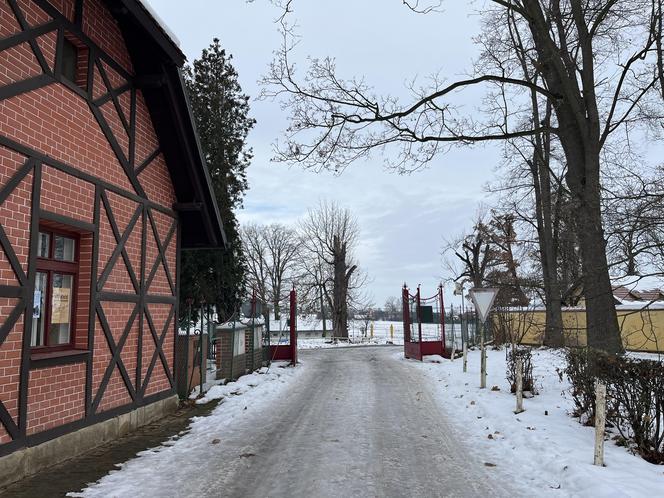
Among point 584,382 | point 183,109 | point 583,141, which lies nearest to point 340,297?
point 583,141

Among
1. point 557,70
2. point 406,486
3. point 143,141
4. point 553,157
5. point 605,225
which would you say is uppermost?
point 553,157

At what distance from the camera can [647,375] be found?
6.11m

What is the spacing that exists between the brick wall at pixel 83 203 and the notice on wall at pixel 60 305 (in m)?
0.15

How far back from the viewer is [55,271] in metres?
6.89

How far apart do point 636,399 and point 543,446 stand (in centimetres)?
129

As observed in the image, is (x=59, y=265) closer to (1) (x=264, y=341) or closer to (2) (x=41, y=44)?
(2) (x=41, y=44)

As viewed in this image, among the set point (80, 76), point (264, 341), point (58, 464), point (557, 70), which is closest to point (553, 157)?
point (557, 70)

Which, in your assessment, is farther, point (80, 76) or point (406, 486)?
point (80, 76)

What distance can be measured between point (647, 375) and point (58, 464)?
7.15m

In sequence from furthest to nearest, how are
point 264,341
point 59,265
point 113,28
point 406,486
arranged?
point 264,341 → point 113,28 → point 59,265 → point 406,486

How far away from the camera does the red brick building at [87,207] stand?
5.84 metres

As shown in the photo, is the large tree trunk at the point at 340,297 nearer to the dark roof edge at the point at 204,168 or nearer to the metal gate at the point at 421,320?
the metal gate at the point at 421,320

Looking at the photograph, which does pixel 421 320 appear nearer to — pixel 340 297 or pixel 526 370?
pixel 526 370

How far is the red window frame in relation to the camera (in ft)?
21.9
